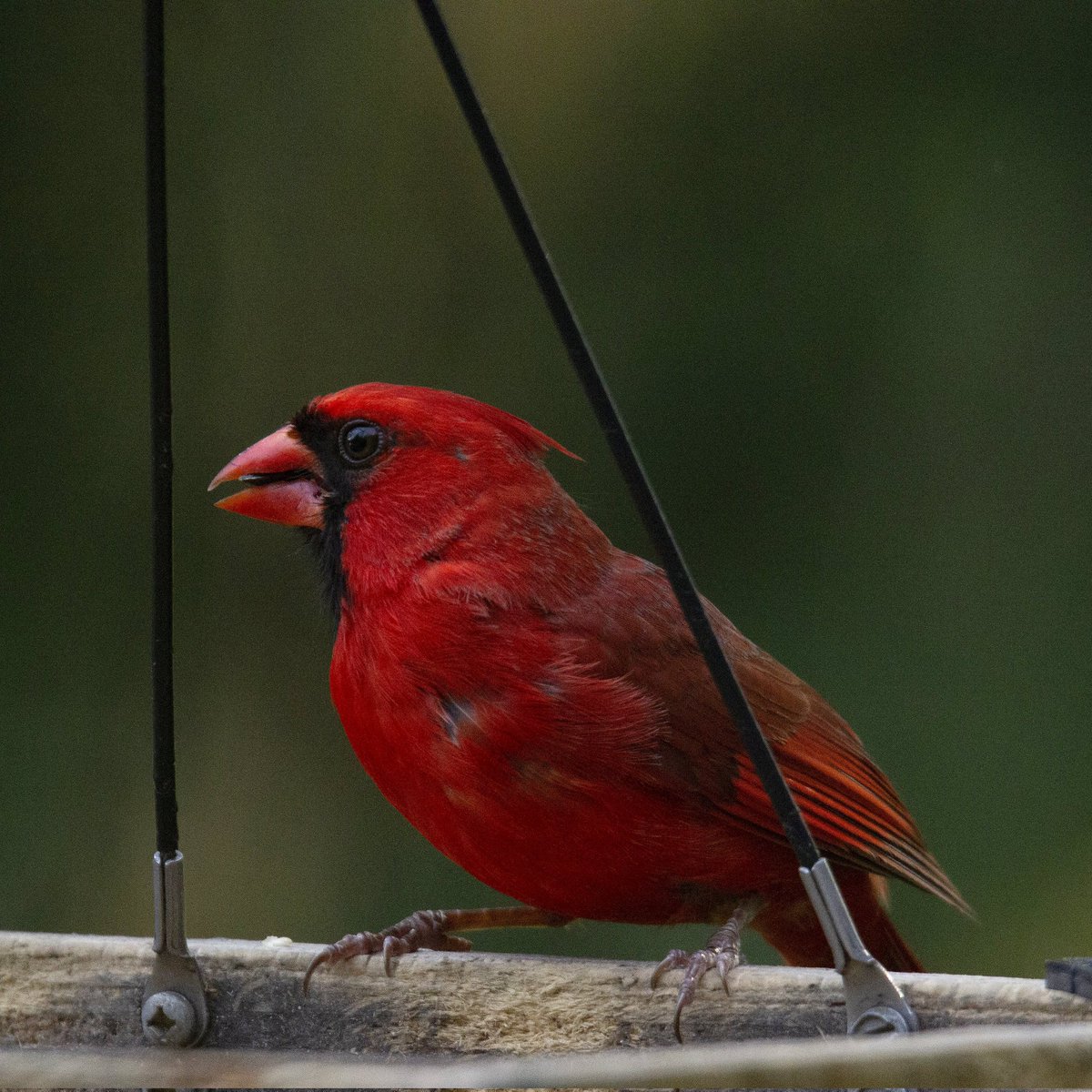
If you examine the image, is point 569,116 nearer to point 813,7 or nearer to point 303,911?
point 813,7

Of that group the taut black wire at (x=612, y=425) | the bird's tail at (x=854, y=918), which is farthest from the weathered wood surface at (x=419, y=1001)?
the bird's tail at (x=854, y=918)

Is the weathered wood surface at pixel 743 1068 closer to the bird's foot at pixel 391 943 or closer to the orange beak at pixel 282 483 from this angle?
the bird's foot at pixel 391 943

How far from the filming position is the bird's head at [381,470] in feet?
4.87

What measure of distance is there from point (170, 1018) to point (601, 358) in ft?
5.47

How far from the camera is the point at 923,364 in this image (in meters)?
2.76

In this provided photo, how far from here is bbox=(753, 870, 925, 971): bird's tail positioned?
153 centimetres

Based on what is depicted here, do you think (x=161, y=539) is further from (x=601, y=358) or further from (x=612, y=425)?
(x=601, y=358)

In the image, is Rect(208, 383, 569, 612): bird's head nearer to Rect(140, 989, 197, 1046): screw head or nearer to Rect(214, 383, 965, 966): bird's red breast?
Rect(214, 383, 965, 966): bird's red breast

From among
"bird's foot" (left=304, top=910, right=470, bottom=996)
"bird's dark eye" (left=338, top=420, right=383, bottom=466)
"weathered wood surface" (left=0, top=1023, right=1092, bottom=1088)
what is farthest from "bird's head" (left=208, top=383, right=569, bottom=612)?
"weathered wood surface" (left=0, top=1023, right=1092, bottom=1088)

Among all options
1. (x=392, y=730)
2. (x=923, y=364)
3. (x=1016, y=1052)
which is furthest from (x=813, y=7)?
(x=1016, y=1052)

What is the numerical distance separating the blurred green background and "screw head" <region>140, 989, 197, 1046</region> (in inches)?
52.0

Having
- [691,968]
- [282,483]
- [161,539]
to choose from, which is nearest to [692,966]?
[691,968]

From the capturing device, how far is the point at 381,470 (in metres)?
1.51

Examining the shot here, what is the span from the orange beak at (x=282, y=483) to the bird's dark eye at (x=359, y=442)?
0.10 feet
